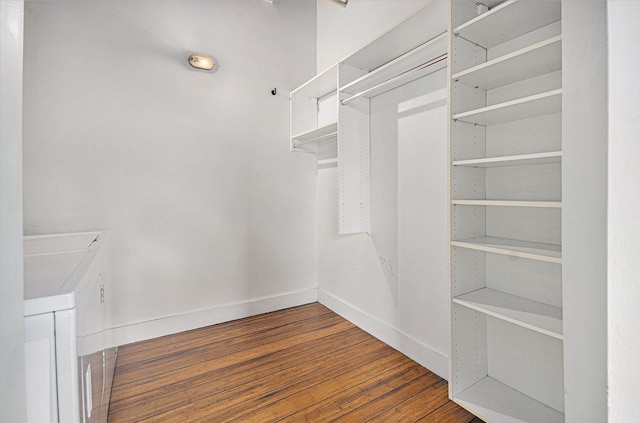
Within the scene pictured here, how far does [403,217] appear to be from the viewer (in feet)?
6.85

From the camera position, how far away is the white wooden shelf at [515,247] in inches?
44.9

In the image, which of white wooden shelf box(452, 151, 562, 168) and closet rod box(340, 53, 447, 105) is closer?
white wooden shelf box(452, 151, 562, 168)

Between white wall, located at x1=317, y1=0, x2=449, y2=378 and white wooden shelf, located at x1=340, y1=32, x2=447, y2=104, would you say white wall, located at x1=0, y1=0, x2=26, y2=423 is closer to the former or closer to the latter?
white wooden shelf, located at x1=340, y1=32, x2=447, y2=104

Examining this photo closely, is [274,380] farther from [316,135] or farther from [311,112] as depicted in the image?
[311,112]

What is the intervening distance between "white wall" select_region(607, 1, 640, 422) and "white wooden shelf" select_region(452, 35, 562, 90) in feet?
2.63

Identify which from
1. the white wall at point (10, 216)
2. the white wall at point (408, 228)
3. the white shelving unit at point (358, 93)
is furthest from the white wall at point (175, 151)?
the white wall at point (10, 216)

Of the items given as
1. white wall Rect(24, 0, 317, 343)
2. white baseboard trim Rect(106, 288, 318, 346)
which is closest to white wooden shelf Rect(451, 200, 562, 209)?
white wall Rect(24, 0, 317, 343)

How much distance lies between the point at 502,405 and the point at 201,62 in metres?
2.93

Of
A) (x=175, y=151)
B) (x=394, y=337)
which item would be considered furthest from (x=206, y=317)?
(x=394, y=337)

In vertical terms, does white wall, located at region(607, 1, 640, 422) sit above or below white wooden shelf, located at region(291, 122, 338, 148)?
below

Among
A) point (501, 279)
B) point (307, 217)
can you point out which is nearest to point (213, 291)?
point (307, 217)

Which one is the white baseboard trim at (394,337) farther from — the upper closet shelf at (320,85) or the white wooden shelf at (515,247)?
the upper closet shelf at (320,85)

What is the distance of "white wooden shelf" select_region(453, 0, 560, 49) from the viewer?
1.21 meters

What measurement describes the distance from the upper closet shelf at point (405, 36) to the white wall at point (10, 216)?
1599 mm
